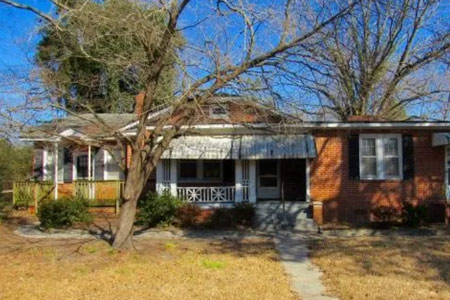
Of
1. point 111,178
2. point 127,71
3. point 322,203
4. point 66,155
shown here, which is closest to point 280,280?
point 127,71

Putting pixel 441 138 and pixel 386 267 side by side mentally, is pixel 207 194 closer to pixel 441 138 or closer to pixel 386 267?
pixel 441 138

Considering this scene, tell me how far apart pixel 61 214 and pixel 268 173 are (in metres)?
8.05

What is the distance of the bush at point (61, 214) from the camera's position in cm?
1600

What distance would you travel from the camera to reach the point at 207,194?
61.1 feet

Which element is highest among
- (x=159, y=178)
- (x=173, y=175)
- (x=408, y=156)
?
(x=408, y=156)

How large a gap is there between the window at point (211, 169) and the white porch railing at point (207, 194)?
1856 mm

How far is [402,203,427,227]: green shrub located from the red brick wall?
108cm

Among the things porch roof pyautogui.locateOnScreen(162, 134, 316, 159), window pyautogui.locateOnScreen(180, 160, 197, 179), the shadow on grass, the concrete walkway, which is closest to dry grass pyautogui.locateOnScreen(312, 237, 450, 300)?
the shadow on grass

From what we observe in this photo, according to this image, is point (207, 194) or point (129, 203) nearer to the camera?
point (129, 203)

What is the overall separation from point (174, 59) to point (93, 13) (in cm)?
176

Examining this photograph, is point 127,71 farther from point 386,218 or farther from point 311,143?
point 386,218

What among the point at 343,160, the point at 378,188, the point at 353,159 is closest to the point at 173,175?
the point at 343,160

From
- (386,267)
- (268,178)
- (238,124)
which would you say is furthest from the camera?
(268,178)

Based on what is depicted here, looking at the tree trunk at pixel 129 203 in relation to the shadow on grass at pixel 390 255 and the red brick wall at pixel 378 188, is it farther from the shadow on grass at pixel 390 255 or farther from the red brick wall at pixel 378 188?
the red brick wall at pixel 378 188
